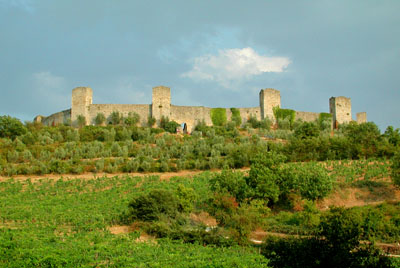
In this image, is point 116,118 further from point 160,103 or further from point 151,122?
point 160,103

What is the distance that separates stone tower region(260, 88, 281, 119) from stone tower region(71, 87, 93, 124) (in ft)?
55.9

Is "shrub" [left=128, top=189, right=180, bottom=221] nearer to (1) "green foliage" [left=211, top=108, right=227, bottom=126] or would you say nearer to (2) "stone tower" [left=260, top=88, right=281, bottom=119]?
(1) "green foliage" [left=211, top=108, right=227, bottom=126]

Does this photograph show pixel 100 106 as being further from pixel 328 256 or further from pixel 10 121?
pixel 328 256

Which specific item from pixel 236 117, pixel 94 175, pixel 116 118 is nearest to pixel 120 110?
pixel 116 118

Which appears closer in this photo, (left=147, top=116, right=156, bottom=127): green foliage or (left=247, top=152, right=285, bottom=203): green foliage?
(left=247, top=152, right=285, bottom=203): green foliage

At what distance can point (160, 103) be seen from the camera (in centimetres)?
3916

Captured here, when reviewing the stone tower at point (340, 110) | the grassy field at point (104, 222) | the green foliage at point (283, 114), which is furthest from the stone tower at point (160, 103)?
the stone tower at point (340, 110)

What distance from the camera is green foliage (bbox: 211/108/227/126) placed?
40.5 m

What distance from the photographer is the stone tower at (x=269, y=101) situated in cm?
4119

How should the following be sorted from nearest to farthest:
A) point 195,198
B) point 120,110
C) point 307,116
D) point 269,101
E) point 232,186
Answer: point 195,198
point 232,186
point 120,110
point 269,101
point 307,116

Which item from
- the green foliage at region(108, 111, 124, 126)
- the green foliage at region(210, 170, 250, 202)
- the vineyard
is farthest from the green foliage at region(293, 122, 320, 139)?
the green foliage at region(108, 111, 124, 126)

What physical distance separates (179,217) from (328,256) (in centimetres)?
736

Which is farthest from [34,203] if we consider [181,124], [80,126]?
[181,124]

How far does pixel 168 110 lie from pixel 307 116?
14.6m
